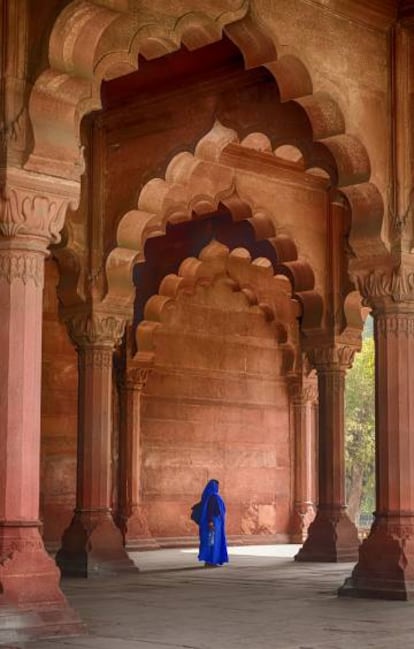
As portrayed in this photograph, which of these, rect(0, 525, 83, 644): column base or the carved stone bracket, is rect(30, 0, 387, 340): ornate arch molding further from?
the carved stone bracket

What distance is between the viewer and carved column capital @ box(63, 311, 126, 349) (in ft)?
50.6

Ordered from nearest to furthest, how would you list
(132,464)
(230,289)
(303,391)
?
1. (132,464)
2. (230,289)
3. (303,391)

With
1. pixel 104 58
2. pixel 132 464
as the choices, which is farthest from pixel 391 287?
pixel 132 464

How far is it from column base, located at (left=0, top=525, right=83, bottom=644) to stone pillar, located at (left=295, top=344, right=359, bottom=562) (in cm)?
910

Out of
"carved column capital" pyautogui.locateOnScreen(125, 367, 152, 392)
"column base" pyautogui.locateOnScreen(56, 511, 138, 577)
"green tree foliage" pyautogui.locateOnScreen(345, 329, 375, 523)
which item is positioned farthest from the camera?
"green tree foliage" pyautogui.locateOnScreen(345, 329, 375, 523)

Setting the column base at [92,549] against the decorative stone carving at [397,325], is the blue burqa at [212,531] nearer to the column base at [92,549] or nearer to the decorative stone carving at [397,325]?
the column base at [92,549]

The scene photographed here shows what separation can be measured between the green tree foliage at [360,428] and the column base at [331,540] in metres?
29.0

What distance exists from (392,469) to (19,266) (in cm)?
489

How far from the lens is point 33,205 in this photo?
9.24 metres

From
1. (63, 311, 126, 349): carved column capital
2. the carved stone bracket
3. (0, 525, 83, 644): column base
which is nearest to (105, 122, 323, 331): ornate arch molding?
(63, 311, 126, 349): carved column capital

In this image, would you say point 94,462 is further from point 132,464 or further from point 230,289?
point 230,289

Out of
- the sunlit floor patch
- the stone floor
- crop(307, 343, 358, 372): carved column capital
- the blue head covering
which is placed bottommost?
the sunlit floor patch

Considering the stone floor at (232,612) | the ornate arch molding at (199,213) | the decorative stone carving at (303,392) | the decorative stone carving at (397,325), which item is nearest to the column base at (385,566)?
the stone floor at (232,612)

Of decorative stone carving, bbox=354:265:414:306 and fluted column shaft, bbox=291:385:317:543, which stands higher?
decorative stone carving, bbox=354:265:414:306
